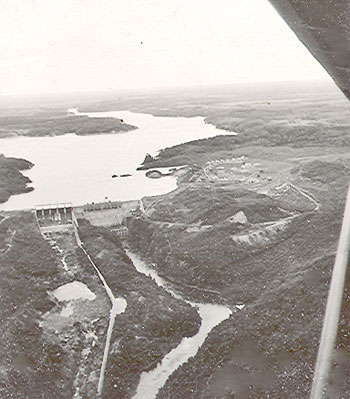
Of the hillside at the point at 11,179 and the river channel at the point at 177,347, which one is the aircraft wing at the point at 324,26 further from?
the hillside at the point at 11,179

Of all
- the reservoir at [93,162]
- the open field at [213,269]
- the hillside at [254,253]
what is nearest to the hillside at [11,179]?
the reservoir at [93,162]

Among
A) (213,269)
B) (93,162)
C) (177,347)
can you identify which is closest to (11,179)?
(93,162)

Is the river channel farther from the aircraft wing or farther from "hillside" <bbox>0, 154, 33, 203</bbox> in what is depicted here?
the aircraft wing

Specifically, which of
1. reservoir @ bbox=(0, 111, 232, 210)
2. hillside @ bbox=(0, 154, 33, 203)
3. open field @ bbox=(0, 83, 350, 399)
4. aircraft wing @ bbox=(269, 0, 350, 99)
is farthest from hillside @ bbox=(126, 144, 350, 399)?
aircraft wing @ bbox=(269, 0, 350, 99)

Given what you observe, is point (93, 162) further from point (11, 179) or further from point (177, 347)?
point (177, 347)

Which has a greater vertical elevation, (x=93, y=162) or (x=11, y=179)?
(x=93, y=162)

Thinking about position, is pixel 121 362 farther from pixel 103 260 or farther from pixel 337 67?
pixel 337 67

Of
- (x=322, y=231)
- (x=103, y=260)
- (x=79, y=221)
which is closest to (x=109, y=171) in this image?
(x=79, y=221)
